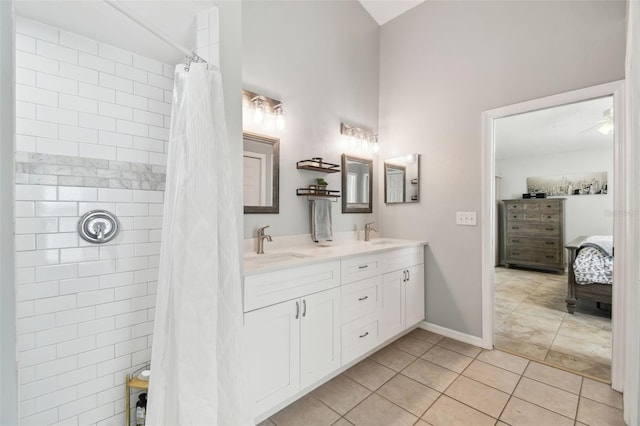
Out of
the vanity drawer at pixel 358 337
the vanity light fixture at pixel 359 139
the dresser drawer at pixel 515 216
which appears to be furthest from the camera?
the dresser drawer at pixel 515 216

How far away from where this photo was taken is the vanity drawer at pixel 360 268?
2.02 metres

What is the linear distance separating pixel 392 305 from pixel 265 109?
196cm

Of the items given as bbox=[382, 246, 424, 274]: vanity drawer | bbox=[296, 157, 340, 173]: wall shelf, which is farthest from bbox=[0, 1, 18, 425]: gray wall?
bbox=[382, 246, 424, 274]: vanity drawer

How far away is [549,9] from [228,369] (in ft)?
11.0

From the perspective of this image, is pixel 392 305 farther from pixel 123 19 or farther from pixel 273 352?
pixel 123 19

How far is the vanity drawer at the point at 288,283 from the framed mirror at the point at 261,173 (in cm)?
66

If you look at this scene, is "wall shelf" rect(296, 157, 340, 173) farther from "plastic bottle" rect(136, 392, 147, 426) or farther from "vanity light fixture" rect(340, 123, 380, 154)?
"plastic bottle" rect(136, 392, 147, 426)

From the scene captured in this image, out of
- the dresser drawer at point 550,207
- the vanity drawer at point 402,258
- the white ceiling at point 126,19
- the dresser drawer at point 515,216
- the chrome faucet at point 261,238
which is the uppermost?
the white ceiling at point 126,19

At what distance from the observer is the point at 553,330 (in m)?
2.88

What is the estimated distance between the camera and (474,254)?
260cm

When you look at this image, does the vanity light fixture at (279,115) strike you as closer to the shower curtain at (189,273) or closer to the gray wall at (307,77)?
the gray wall at (307,77)

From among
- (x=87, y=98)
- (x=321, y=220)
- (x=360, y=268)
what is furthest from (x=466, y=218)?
(x=87, y=98)

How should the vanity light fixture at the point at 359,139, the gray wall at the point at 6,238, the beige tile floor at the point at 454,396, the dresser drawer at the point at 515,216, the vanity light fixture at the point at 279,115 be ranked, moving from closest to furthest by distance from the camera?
the gray wall at the point at 6,238, the beige tile floor at the point at 454,396, the vanity light fixture at the point at 279,115, the vanity light fixture at the point at 359,139, the dresser drawer at the point at 515,216

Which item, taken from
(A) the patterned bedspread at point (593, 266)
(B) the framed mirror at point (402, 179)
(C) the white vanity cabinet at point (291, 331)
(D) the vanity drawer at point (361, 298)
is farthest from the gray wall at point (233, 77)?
(A) the patterned bedspread at point (593, 266)
